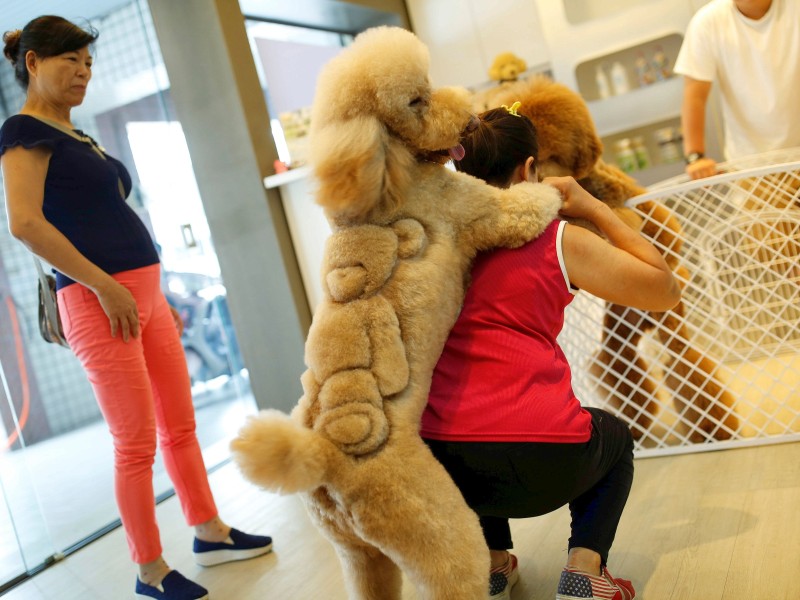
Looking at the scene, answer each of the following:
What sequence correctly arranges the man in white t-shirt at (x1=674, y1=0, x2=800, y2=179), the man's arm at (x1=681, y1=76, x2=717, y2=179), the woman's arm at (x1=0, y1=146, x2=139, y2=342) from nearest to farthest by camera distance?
the woman's arm at (x1=0, y1=146, x2=139, y2=342)
the man in white t-shirt at (x1=674, y1=0, x2=800, y2=179)
the man's arm at (x1=681, y1=76, x2=717, y2=179)

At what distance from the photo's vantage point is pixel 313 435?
3.49ft

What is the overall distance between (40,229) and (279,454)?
99 centimetres

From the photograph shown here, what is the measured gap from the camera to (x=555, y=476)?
121 cm

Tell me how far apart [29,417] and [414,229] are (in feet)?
6.37

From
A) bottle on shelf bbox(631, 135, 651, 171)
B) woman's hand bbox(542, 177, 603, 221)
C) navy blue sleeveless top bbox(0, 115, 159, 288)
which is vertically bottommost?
woman's hand bbox(542, 177, 603, 221)

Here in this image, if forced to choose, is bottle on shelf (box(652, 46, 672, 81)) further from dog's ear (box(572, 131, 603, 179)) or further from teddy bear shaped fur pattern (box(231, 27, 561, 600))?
teddy bear shaped fur pattern (box(231, 27, 561, 600))

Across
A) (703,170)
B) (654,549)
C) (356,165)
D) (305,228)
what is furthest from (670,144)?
(356,165)

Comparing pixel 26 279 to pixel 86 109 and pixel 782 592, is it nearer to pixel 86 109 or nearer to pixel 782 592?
pixel 86 109

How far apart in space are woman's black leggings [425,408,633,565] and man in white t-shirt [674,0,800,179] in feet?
4.58

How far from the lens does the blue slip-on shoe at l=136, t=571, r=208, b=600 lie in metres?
1.84

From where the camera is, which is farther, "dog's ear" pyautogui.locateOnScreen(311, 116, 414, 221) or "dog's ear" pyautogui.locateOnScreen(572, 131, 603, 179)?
"dog's ear" pyautogui.locateOnScreen(572, 131, 603, 179)

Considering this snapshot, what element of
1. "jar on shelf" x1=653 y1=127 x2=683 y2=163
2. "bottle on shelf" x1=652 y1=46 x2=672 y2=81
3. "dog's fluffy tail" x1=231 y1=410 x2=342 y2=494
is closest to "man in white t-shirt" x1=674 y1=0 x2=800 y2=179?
"jar on shelf" x1=653 y1=127 x2=683 y2=163

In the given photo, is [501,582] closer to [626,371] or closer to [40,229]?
[626,371]

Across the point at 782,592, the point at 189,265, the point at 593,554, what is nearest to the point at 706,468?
the point at 782,592
